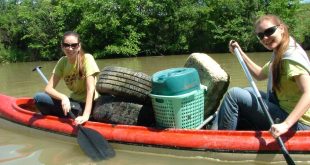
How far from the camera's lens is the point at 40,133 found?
580cm

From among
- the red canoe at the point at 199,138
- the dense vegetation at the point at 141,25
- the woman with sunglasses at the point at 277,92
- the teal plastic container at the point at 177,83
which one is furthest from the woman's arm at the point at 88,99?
the dense vegetation at the point at 141,25

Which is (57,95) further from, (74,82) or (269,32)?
(269,32)

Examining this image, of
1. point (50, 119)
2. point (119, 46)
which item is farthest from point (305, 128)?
point (119, 46)

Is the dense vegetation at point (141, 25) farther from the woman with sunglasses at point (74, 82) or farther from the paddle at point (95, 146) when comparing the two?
the paddle at point (95, 146)

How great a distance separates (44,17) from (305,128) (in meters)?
29.9

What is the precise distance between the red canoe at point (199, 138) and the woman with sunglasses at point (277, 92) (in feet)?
0.47

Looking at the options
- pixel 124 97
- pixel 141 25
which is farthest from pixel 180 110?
pixel 141 25

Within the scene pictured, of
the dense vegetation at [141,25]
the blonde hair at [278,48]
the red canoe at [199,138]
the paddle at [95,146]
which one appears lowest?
the dense vegetation at [141,25]

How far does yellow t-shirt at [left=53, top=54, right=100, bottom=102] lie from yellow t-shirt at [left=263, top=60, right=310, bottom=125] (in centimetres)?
215

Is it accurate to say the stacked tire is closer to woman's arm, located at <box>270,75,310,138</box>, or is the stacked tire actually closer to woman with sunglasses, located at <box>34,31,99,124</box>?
woman with sunglasses, located at <box>34,31,99,124</box>

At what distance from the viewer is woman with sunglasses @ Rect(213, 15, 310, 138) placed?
3.65 m

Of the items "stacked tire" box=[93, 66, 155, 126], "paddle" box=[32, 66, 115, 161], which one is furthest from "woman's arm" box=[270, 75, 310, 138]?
"paddle" box=[32, 66, 115, 161]

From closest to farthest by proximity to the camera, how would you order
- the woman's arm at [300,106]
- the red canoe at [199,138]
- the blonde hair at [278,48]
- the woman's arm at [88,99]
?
the woman's arm at [300,106]
the blonde hair at [278,48]
the red canoe at [199,138]
the woman's arm at [88,99]

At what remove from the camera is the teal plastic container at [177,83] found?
4.38 meters
